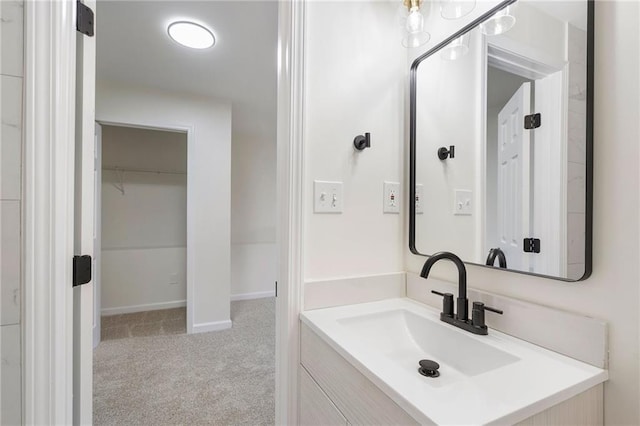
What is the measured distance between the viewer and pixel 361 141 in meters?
1.15

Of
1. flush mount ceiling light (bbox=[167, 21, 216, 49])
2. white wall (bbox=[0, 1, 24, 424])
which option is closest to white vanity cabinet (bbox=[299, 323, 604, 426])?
white wall (bbox=[0, 1, 24, 424])

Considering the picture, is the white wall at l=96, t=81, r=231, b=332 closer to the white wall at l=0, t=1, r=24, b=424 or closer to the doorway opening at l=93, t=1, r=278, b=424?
the doorway opening at l=93, t=1, r=278, b=424

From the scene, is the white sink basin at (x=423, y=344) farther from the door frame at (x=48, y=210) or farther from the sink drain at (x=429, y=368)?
the door frame at (x=48, y=210)

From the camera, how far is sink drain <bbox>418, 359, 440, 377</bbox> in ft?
2.65

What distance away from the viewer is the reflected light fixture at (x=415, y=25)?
1.08 metres

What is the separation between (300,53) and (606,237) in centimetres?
108

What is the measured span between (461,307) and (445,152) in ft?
2.01

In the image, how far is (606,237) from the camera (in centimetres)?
69

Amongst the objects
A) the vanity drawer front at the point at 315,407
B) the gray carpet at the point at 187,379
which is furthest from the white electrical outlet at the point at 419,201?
the gray carpet at the point at 187,379

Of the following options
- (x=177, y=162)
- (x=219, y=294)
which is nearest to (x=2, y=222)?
(x=219, y=294)

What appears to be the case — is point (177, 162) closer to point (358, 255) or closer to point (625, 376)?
point (358, 255)

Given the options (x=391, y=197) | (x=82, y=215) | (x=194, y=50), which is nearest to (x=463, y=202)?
(x=391, y=197)

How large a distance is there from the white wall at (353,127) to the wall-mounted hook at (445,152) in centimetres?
17

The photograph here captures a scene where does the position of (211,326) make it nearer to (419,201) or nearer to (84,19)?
(419,201)
